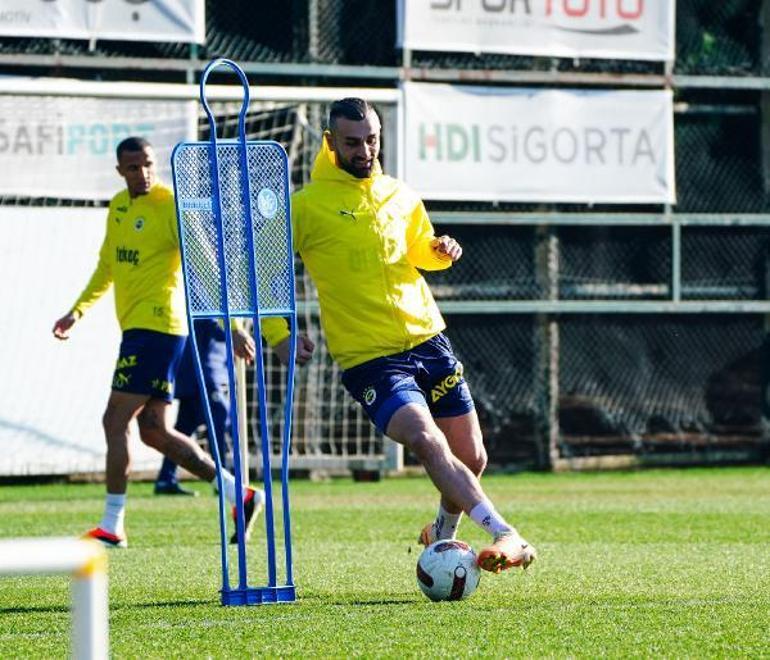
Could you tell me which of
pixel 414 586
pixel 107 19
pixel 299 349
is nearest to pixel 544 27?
pixel 107 19

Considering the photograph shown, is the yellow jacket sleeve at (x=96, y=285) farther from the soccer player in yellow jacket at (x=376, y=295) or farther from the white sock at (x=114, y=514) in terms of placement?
the soccer player in yellow jacket at (x=376, y=295)

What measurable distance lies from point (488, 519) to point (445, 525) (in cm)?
83

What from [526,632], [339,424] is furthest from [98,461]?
[526,632]

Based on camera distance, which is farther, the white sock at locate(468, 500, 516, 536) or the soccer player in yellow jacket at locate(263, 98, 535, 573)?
the soccer player in yellow jacket at locate(263, 98, 535, 573)

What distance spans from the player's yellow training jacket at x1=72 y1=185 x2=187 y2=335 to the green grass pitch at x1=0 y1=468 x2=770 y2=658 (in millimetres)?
1235

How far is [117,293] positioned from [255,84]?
621 cm

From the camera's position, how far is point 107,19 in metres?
14.6

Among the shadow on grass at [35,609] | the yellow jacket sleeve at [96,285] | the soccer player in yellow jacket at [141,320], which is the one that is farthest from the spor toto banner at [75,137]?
the shadow on grass at [35,609]

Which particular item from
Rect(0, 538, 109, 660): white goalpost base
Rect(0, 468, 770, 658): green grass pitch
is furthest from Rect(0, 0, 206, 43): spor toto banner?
Rect(0, 538, 109, 660): white goalpost base

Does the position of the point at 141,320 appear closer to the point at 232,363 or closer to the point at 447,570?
the point at 232,363

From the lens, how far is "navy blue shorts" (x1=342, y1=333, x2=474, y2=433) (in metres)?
7.15

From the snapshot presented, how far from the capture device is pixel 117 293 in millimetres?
10086

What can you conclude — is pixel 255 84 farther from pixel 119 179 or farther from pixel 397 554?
pixel 397 554

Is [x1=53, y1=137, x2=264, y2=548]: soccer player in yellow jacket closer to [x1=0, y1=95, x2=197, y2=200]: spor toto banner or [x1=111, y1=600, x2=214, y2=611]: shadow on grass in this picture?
[x1=111, y1=600, x2=214, y2=611]: shadow on grass
